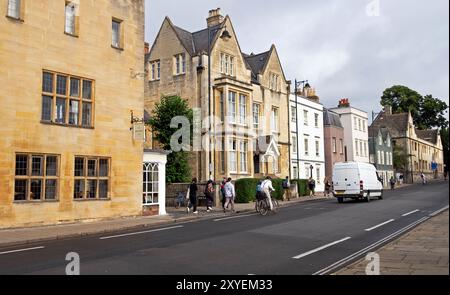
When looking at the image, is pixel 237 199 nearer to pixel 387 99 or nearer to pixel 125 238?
pixel 125 238

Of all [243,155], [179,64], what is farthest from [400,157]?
[179,64]

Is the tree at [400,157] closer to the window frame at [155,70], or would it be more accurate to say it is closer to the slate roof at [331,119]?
the slate roof at [331,119]

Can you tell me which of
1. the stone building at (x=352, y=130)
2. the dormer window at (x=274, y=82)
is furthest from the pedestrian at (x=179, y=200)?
the stone building at (x=352, y=130)

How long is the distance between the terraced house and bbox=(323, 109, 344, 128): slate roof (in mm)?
13123

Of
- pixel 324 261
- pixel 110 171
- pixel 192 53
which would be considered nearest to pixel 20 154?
pixel 110 171

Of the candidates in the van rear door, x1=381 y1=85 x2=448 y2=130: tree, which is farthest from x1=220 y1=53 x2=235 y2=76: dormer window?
x1=381 y1=85 x2=448 y2=130: tree

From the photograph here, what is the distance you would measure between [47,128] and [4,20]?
4.55 metres

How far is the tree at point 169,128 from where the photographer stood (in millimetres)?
29766

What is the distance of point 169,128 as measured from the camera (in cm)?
2988

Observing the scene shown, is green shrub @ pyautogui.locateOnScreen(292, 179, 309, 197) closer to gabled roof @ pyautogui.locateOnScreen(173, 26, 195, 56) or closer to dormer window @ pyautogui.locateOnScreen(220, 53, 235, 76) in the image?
dormer window @ pyautogui.locateOnScreen(220, 53, 235, 76)

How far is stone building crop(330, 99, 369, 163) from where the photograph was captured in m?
57.1

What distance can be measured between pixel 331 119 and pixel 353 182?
26.4 meters

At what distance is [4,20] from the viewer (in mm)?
16672
